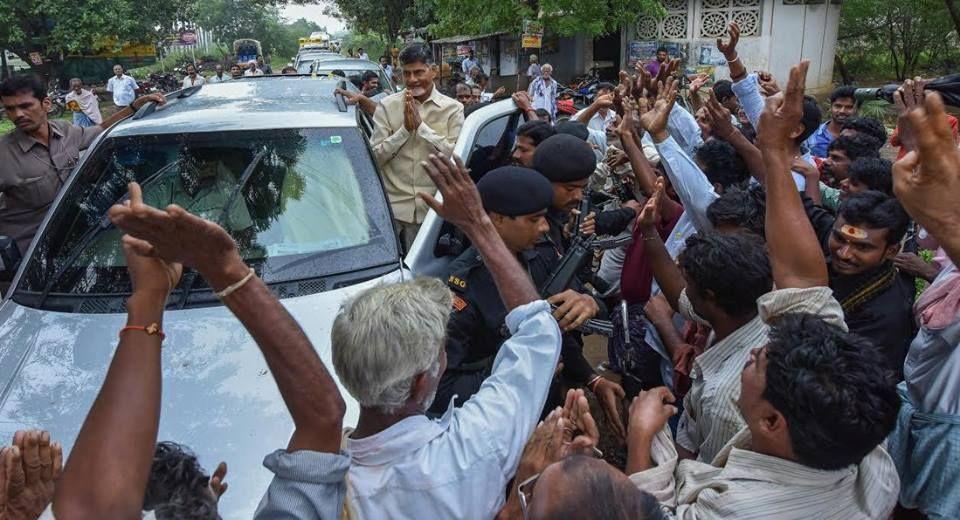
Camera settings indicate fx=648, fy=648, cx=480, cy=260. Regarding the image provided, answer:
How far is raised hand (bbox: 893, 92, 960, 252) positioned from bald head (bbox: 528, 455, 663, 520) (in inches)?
33.6

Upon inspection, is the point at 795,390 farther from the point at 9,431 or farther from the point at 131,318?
the point at 9,431

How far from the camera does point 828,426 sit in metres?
1.28

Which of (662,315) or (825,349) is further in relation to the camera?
(662,315)

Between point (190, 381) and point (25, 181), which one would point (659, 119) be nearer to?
point (190, 381)

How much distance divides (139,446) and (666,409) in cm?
122

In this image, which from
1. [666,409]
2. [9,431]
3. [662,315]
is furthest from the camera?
[662,315]

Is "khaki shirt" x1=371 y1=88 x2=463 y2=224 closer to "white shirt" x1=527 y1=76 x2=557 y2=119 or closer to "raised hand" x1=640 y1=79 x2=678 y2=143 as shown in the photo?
"raised hand" x1=640 y1=79 x2=678 y2=143

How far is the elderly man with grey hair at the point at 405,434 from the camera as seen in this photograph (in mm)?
1231

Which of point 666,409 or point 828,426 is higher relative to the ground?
point 828,426

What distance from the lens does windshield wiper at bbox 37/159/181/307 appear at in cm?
271

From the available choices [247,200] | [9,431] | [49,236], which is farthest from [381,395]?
[49,236]

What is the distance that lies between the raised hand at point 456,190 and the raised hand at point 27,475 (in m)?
1.00

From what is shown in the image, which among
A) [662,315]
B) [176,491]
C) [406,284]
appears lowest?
[662,315]

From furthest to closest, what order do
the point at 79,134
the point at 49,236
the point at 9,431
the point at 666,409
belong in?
1. the point at 79,134
2. the point at 49,236
3. the point at 9,431
4. the point at 666,409
